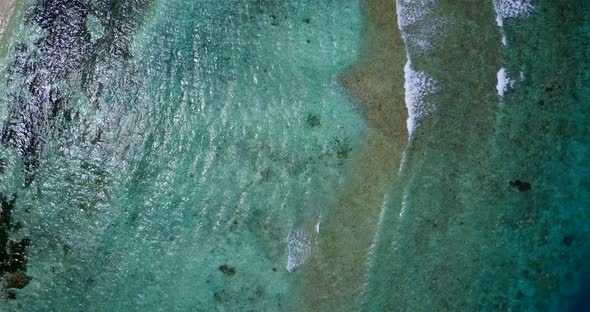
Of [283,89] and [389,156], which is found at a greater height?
[283,89]

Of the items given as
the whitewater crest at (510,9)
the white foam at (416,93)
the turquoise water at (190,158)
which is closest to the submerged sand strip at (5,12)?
the turquoise water at (190,158)

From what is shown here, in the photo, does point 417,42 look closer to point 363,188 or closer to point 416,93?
point 416,93

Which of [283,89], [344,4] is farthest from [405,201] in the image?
[344,4]

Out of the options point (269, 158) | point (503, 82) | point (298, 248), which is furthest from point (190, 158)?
point (503, 82)

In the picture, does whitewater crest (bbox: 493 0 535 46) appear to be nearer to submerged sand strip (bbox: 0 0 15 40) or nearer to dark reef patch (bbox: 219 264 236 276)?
dark reef patch (bbox: 219 264 236 276)

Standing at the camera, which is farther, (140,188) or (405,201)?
(140,188)

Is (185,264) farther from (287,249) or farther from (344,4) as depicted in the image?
(344,4)

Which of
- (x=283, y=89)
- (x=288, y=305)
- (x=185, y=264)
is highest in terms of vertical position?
(x=283, y=89)
